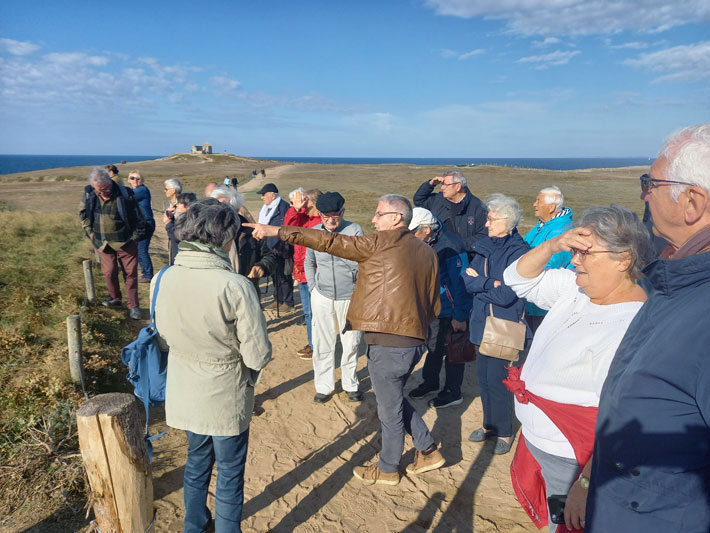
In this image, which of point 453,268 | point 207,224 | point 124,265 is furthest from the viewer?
point 124,265

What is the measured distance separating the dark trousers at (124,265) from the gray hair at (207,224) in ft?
15.9

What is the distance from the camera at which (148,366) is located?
3105 mm

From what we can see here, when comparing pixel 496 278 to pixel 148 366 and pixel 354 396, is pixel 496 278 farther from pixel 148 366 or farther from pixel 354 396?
pixel 148 366

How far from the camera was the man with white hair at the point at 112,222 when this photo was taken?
6.70m

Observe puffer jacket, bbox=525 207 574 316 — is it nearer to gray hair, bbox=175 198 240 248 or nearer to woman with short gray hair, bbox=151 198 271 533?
woman with short gray hair, bbox=151 198 271 533

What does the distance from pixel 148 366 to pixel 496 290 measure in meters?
2.84

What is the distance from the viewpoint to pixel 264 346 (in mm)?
2793

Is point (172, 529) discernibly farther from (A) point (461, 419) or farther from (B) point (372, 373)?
(A) point (461, 419)

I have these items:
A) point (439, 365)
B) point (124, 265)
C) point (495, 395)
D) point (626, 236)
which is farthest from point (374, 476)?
point (124, 265)

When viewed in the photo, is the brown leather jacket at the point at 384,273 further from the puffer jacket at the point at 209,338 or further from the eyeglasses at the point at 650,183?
the eyeglasses at the point at 650,183

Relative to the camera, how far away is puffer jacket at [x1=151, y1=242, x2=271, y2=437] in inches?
104

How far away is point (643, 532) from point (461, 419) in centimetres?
366

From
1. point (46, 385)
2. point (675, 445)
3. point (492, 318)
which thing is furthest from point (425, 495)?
point (46, 385)

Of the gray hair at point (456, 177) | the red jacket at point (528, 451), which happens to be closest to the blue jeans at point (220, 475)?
the red jacket at point (528, 451)
